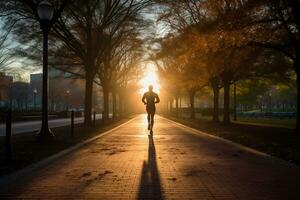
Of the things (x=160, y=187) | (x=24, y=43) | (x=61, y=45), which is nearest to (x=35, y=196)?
(x=160, y=187)

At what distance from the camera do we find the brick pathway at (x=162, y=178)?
7070 millimetres

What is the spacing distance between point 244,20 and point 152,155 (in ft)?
23.6

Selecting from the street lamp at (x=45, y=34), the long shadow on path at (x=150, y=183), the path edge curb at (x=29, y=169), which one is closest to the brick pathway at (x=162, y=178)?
the long shadow on path at (x=150, y=183)

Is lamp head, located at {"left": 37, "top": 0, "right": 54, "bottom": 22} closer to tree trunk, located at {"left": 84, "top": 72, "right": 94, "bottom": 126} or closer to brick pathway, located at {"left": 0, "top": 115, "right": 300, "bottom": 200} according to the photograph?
brick pathway, located at {"left": 0, "top": 115, "right": 300, "bottom": 200}

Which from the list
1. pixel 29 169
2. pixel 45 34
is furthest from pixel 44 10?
pixel 29 169

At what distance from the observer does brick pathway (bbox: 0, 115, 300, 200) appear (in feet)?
23.2

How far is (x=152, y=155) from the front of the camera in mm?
12375

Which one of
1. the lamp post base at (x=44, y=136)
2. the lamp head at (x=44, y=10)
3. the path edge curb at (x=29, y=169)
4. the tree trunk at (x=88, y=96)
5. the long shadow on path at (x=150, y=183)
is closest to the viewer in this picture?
the long shadow on path at (x=150, y=183)

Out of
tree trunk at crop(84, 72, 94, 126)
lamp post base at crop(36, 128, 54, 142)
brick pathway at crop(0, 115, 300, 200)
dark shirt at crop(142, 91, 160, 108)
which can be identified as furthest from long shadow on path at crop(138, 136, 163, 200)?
tree trunk at crop(84, 72, 94, 126)

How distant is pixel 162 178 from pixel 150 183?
57cm

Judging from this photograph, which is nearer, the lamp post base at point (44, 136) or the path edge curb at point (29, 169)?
the path edge curb at point (29, 169)

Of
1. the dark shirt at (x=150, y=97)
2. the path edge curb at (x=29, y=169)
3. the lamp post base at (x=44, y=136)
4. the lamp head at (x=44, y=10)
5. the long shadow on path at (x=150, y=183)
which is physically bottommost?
the long shadow on path at (x=150, y=183)

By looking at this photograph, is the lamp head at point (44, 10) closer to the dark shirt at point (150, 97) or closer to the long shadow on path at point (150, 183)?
the dark shirt at point (150, 97)

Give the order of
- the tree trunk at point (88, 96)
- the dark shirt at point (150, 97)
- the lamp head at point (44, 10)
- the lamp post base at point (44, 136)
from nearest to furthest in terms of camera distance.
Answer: the lamp head at point (44, 10), the lamp post base at point (44, 136), the dark shirt at point (150, 97), the tree trunk at point (88, 96)
